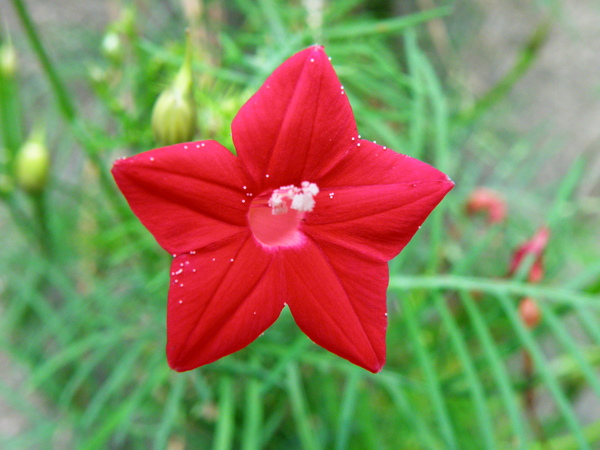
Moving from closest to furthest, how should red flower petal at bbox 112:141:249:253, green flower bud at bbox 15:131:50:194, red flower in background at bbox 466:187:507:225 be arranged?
1. red flower petal at bbox 112:141:249:253
2. green flower bud at bbox 15:131:50:194
3. red flower in background at bbox 466:187:507:225

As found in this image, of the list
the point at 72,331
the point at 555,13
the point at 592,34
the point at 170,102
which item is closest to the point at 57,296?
the point at 72,331

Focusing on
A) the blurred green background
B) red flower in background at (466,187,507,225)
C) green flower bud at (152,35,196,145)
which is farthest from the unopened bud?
green flower bud at (152,35,196,145)

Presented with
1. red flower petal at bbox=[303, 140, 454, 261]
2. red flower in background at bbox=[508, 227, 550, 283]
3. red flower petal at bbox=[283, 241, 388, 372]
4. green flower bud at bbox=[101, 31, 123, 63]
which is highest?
green flower bud at bbox=[101, 31, 123, 63]

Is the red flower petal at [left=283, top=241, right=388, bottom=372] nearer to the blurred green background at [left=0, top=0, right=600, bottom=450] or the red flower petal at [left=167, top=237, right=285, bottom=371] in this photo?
the red flower petal at [left=167, top=237, right=285, bottom=371]

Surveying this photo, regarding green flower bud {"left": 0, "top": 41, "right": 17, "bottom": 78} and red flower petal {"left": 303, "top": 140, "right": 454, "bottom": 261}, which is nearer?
red flower petal {"left": 303, "top": 140, "right": 454, "bottom": 261}

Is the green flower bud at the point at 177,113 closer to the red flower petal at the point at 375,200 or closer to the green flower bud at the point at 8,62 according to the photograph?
the red flower petal at the point at 375,200

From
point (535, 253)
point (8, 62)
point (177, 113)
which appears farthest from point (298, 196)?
point (8, 62)

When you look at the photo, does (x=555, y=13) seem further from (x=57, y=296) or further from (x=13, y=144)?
(x=57, y=296)

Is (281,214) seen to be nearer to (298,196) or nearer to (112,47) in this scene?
(298,196)

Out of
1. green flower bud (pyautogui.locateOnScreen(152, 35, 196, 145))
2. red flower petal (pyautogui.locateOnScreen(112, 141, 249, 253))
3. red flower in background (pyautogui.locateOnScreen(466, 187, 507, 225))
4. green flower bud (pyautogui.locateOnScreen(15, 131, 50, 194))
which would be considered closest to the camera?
red flower petal (pyautogui.locateOnScreen(112, 141, 249, 253))
